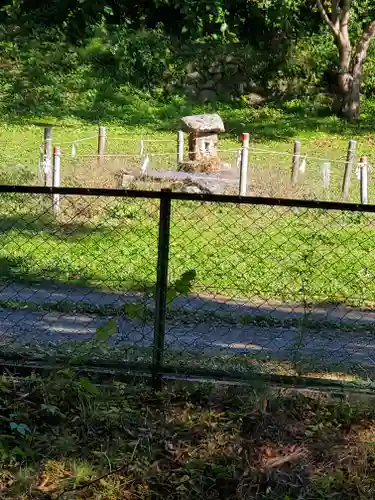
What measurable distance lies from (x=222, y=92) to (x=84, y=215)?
12.7m

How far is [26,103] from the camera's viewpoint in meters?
20.8

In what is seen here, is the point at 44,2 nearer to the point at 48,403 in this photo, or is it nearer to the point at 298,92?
the point at 298,92

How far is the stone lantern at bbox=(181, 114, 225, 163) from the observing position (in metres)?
15.1

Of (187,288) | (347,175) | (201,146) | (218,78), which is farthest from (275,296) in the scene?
(218,78)

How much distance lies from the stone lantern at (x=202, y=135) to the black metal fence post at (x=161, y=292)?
10.4 metres

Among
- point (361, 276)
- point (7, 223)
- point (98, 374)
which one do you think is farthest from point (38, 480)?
point (7, 223)

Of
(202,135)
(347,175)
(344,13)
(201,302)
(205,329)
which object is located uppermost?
(344,13)

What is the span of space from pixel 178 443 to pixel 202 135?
Answer: 1180cm

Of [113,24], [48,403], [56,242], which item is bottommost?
[56,242]

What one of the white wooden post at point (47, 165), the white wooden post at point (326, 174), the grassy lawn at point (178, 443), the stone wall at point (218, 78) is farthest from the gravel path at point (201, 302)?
the stone wall at point (218, 78)

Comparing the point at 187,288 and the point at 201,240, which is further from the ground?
the point at 187,288

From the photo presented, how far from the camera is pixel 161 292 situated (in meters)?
4.62

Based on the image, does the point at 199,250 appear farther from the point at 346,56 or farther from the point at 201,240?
the point at 346,56

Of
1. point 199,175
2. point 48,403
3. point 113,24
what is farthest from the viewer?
point 113,24
